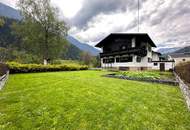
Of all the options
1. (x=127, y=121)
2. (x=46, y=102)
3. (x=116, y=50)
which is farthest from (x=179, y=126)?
(x=116, y=50)

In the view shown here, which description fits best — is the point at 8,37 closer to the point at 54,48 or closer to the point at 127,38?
the point at 54,48

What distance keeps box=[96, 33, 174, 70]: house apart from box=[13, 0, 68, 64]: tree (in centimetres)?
1124

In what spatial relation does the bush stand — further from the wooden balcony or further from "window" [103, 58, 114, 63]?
"window" [103, 58, 114, 63]

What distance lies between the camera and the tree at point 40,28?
2825 cm

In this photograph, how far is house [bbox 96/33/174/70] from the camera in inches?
1055

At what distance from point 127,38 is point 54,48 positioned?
16.4 m

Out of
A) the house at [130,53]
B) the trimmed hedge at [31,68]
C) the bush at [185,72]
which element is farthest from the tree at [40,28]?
the bush at [185,72]

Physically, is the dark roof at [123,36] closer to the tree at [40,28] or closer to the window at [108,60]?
the window at [108,60]

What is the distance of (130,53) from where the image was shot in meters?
27.0

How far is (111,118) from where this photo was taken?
167 inches

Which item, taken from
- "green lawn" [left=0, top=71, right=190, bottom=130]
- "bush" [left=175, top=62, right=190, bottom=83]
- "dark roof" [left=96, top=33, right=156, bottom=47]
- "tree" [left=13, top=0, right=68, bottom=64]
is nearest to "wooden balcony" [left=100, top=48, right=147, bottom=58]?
"dark roof" [left=96, top=33, right=156, bottom=47]

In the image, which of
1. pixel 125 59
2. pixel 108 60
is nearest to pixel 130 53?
pixel 125 59

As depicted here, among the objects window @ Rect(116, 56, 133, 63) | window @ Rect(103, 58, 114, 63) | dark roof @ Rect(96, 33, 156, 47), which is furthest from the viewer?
window @ Rect(103, 58, 114, 63)

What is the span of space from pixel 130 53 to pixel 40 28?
19656 millimetres
